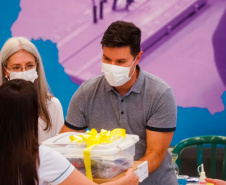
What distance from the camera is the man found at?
2504mm

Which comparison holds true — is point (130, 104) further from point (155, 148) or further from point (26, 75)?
point (26, 75)

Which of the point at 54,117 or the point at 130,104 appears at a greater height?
the point at 130,104

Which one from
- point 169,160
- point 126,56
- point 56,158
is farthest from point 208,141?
point 56,158

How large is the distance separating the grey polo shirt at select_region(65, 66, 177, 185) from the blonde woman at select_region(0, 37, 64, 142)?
47 centimetres

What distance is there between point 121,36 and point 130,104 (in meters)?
0.37

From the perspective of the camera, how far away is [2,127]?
1.73 metres

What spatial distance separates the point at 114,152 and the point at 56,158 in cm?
30

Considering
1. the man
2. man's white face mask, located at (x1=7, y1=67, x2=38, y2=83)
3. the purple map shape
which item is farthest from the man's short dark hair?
the purple map shape

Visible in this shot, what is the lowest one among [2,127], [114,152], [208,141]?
[208,141]

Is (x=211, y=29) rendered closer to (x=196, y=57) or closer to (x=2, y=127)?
(x=196, y=57)

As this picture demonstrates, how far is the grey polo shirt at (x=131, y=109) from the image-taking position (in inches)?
99.8

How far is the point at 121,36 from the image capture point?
252 cm

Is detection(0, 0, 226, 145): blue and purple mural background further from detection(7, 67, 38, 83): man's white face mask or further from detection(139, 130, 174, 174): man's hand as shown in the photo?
detection(139, 130, 174, 174): man's hand

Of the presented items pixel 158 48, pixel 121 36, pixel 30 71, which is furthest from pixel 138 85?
pixel 158 48
